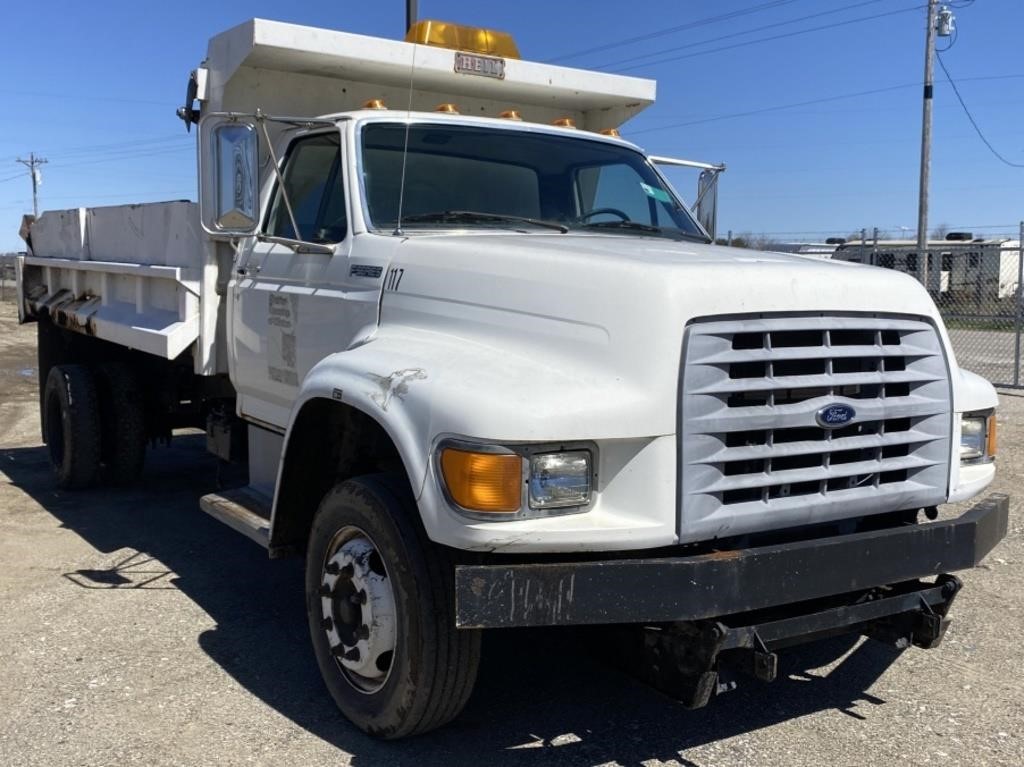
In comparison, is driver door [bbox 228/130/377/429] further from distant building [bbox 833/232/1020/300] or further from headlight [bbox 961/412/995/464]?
distant building [bbox 833/232/1020/300]

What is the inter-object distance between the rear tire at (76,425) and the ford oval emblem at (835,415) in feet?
18.6

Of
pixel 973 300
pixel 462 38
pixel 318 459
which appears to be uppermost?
pixel 462 38

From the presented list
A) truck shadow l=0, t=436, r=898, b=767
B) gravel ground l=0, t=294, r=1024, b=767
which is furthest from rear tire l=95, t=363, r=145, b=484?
gravel ground l=0, t=294, r=1024, b=767

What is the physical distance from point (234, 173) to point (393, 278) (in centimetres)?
96

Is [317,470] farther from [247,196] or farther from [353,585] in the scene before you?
[247,196]

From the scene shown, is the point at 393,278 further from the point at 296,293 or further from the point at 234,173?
the point at 234,173

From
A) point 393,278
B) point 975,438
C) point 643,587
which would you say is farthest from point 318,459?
point 975,438

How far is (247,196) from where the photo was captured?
14.6 ft

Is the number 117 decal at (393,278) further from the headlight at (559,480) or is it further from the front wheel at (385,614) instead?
the headlight at (559,480)

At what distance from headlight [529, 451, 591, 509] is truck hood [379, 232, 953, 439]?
0.33 feet

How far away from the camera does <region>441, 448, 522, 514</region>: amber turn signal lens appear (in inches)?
117

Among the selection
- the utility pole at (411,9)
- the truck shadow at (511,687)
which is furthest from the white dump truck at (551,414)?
the utility pole at (411,9)

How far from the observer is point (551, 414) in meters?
2.99

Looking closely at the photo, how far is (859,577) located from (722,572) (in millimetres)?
568
